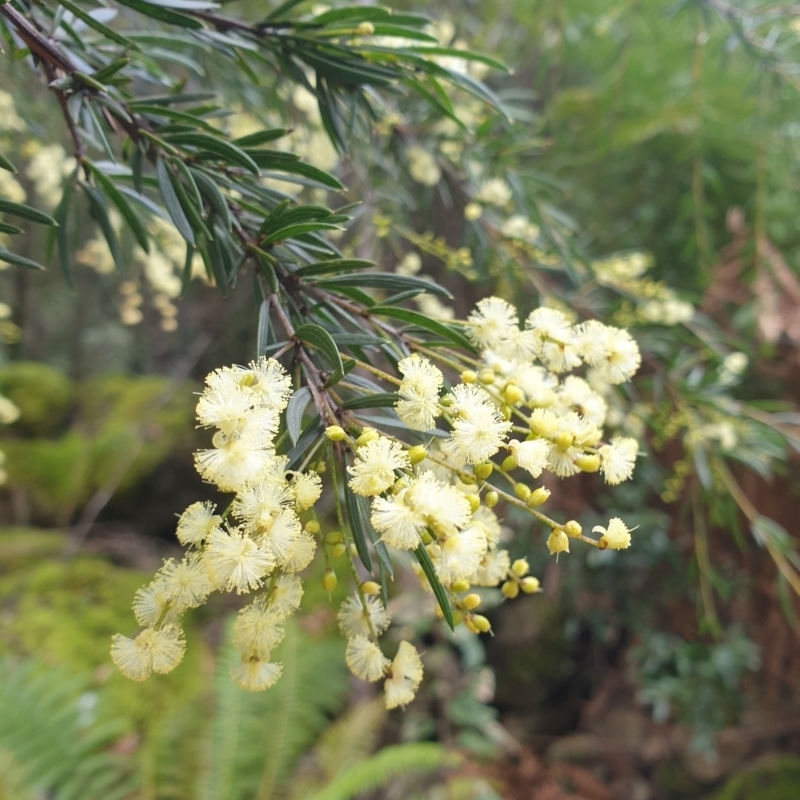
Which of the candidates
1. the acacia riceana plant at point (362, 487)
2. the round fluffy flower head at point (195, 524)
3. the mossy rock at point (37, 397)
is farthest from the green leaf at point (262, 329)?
the mossy rock at point (37, 397)

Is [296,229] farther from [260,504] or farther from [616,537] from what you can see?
[616,537]

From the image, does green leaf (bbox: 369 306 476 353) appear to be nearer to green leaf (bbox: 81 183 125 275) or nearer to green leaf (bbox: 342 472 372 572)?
green leaf (bbox: 342 472 372 572)

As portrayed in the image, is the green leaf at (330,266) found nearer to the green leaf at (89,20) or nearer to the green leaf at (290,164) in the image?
the green leaf at (290,164)

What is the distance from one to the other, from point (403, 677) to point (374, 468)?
0.65ft

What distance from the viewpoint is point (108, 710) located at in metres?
1.67

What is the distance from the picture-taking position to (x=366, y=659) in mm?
407

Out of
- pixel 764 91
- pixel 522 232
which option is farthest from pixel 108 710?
pixel 764 91

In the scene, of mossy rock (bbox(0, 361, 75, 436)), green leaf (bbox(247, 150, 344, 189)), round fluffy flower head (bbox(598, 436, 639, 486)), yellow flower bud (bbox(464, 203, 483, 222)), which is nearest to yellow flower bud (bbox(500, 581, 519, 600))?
round fluffy flower head (bbox(598, 436, 639, 486))

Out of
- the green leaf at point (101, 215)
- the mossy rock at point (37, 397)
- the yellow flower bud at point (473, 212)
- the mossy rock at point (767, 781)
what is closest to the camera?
the green leaf at point (101, 215)

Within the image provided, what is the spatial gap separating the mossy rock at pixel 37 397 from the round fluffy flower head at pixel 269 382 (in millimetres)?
3059

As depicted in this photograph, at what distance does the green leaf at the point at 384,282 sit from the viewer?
17.9 inches

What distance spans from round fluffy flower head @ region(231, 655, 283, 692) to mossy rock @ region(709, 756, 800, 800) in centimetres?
220

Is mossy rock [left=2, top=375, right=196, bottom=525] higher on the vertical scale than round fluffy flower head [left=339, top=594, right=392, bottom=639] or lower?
lower

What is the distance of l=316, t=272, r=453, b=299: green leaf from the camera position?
456 mm
